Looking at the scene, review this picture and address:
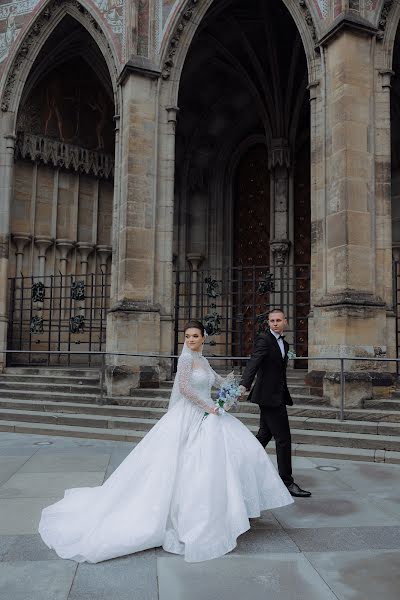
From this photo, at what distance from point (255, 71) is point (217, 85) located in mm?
1349

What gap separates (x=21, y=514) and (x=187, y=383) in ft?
5.20

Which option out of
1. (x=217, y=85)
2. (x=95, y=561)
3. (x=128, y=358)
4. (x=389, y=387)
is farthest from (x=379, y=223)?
(x=217, y=85)

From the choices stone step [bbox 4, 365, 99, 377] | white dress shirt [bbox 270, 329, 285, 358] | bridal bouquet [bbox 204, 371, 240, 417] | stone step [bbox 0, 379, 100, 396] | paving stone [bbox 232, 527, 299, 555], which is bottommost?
paving stone [bbox 232, 527, 299, 555]

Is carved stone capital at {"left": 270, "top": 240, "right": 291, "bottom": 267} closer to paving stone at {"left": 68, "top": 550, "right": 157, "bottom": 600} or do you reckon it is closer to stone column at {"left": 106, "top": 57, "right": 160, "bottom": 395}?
stone column at {"left": 106, "top": 57, "right": 160, "bottom": 395}

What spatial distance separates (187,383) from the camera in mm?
3918

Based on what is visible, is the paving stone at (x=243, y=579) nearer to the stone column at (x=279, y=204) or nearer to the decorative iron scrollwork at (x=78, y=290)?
the decorative iron scrollwork at (x=78, y=290)

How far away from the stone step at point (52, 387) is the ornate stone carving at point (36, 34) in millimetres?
5824

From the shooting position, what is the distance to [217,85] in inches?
567

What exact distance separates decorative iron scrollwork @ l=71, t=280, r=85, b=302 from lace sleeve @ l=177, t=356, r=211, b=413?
8.15 meters

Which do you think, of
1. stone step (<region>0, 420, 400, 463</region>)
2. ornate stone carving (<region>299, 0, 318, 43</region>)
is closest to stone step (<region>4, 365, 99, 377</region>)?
stone step (<region>0, 420, 400, 463</region>)

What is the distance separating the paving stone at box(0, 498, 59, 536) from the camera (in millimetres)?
3787

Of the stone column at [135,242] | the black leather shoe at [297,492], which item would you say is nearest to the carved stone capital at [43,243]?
the stone column at [135,242]

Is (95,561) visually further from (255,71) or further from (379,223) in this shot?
(255,71)

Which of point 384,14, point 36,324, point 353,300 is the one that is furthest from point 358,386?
point 36,324
